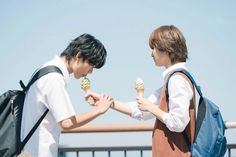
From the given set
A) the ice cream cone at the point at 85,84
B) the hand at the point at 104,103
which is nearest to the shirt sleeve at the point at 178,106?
the hand at the point at 104,103

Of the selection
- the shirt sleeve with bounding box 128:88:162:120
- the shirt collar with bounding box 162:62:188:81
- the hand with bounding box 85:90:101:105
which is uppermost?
the shirt collar with bounding box 162:62:188:81

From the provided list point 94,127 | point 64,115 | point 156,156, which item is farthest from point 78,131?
point 64,115

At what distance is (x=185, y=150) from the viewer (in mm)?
2473

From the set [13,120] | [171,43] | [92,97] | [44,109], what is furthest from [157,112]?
[13,120]

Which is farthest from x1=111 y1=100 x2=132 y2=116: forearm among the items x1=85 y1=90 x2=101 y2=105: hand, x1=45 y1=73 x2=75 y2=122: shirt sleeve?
x1=45 y1=73 x2=75 y2=122: shirt sleeve

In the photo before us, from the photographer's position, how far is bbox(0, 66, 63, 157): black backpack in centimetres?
224

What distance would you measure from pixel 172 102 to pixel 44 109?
0.71 metres

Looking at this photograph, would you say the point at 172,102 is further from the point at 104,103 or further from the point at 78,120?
the point at 78,120

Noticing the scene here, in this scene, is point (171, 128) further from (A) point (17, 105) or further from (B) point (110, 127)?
(B) point (110, 127)

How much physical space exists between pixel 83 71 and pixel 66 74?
12 centimetres

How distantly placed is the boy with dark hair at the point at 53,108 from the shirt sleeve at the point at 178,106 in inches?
14.7

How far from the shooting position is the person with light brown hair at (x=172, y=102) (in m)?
2.39

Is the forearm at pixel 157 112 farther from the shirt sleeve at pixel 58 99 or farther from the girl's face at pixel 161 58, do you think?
the shirt sleeve at pixel 58 99

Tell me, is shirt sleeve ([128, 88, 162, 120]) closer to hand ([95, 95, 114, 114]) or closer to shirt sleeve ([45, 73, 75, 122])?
hand ([95, 95, 114, 114])
